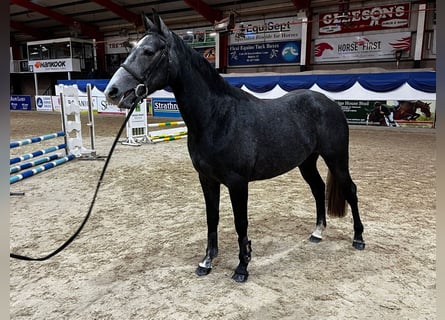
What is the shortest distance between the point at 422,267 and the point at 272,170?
1287 millimetres

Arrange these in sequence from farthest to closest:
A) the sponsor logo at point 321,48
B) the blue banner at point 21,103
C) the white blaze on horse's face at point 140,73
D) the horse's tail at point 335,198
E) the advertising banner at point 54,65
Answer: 1. the advertising banner at point 54,65
2. the blue banner at point 21,103
3. the sponsor logo at point 321,48
4. the horse's tail at point 335,198
5. the white blaze on horse's face at point 140,73

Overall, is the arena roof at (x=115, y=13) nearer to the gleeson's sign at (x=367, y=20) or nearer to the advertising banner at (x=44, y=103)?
the gleeson's sign at (x=367, y=20)

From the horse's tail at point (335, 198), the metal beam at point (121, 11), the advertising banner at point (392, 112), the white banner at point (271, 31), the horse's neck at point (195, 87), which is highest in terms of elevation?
the metal beam at point (121, 11)

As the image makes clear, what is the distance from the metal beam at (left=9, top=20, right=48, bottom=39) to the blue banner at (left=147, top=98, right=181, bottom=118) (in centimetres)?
1438

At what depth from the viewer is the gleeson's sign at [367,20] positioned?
41.4 feet

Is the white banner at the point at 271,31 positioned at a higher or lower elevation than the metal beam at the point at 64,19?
lower

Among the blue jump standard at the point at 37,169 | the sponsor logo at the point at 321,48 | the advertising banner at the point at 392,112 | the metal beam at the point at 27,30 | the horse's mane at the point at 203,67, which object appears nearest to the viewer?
the horse's mane at the point at 203,67

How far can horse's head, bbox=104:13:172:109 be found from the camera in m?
1.65

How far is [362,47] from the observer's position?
13617mm

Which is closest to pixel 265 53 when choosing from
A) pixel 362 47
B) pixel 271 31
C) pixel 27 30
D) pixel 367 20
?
pixel 271 31

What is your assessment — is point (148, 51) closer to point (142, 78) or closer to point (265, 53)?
point (142, 78)

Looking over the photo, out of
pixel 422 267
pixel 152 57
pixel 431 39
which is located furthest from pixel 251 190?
pixel 431 39

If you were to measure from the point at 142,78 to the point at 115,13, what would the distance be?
18036mm

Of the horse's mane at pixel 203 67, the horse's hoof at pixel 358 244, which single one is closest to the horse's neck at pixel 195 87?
the horse's mane at pixel 203 67
